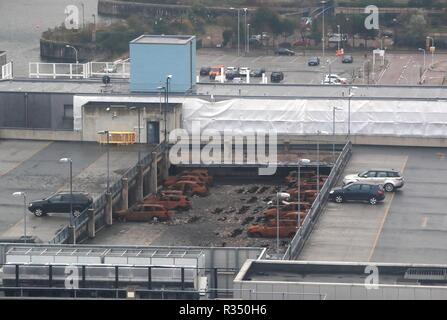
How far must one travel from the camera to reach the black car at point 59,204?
53.6 ft

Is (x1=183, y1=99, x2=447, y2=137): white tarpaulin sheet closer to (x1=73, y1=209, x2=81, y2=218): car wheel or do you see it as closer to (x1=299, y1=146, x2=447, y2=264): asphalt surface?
(x1=299, y1=146, x2=447, y2=264): asphalt surface

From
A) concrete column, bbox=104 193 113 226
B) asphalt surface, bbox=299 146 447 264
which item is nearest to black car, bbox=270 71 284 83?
asphalt surface, bbox=299 146 447 264

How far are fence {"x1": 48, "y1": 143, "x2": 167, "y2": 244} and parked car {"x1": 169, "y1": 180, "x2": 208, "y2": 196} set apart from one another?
448 mm

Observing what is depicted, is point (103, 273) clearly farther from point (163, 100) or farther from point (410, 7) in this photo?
point (410, 7)

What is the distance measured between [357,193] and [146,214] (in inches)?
94.0

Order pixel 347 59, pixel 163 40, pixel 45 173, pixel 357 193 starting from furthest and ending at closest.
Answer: pixel 347 59
pixel 163 40
pixel 45 173
pixel 357 193

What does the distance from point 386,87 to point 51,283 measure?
1071 cm

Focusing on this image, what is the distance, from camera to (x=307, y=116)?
65.0ft

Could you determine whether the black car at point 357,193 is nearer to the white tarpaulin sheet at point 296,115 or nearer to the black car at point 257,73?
the white tarpaulin sheet at point 296,115

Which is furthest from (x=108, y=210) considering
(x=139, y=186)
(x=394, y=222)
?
(x=394, y=222)

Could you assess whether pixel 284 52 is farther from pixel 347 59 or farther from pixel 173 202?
pixel 173 202

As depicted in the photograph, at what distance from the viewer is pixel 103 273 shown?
37.3 ft
